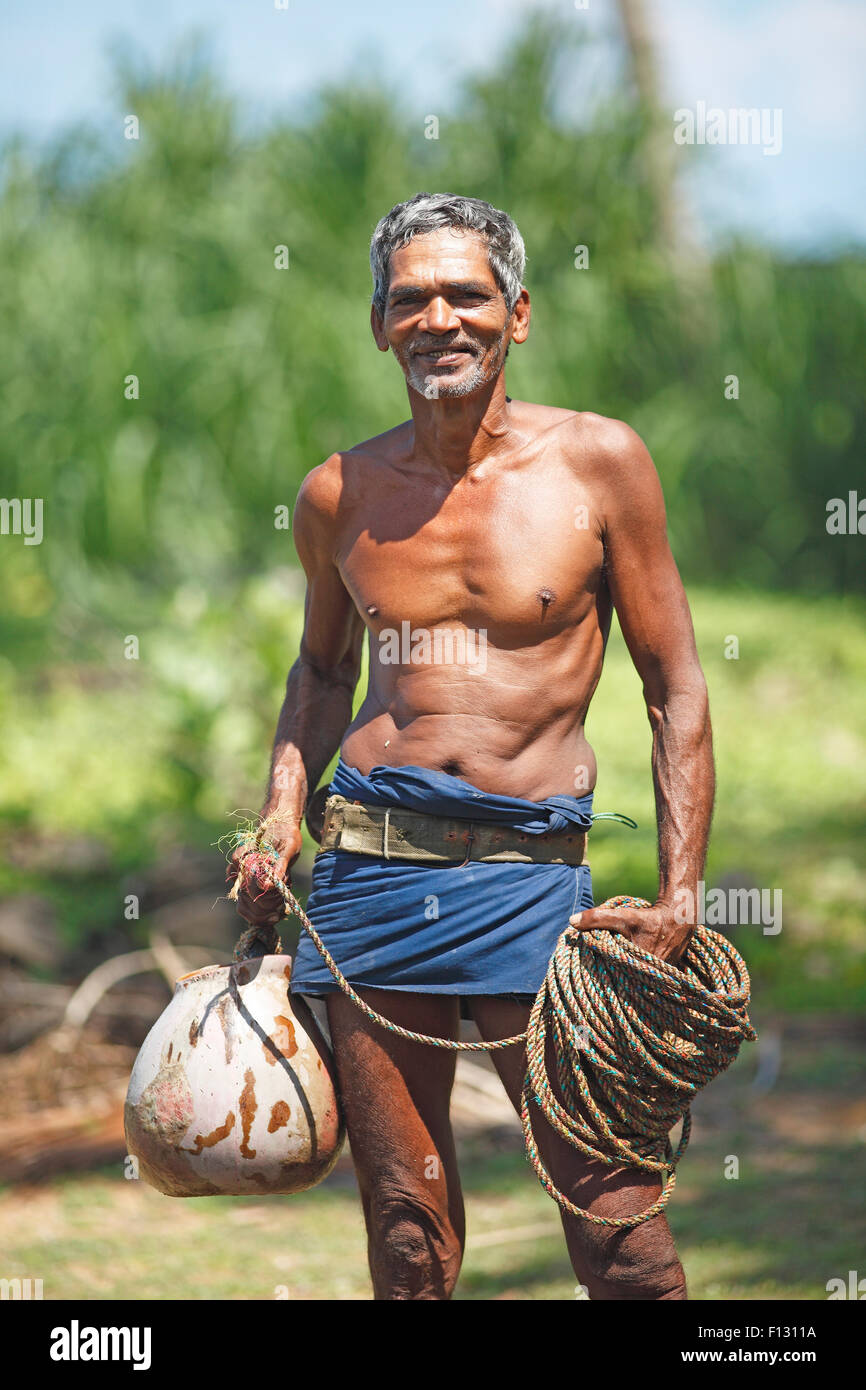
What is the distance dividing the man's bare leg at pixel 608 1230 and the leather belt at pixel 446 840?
31 centimetres

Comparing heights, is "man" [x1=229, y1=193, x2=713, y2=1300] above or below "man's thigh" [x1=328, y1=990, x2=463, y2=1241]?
above

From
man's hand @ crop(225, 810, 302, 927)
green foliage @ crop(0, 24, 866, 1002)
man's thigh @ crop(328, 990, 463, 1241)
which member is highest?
green foliage @ crop(0, 24, 866, 1002)

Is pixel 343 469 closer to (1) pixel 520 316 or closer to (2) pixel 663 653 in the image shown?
(1) pixel 520 316

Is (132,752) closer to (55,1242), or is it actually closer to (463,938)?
(55,1242)

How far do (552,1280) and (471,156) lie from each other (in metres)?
10.2

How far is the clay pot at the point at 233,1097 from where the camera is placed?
269 centimetres

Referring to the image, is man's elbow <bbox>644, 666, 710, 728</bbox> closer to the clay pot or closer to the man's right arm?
the man's right arm

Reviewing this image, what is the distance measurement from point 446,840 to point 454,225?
1.12 m

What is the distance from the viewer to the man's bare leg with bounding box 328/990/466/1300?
2.76m

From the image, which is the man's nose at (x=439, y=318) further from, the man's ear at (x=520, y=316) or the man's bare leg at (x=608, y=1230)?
the man's bare leg at (x=608, y=1230)

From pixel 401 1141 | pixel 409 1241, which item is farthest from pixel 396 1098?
pixel 409 1241

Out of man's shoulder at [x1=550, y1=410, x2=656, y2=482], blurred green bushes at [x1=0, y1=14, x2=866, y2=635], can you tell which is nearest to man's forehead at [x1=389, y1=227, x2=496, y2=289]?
man's shoulder at [x1=550, y1=410, x2=656, y2=482]

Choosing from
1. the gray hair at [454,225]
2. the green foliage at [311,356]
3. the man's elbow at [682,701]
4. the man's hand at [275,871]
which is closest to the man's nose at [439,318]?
the gray hair at [454,225]

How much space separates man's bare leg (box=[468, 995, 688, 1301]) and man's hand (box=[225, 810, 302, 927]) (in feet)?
1.78
